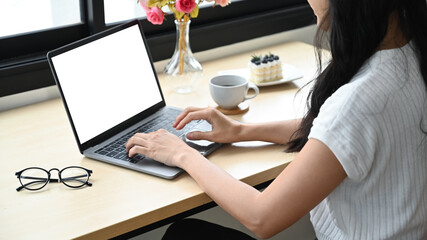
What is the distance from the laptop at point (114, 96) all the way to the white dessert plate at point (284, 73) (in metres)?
0.32

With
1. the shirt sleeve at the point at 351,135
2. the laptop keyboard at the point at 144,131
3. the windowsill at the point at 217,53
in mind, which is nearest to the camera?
the shirt sleeve at the point at 351,135

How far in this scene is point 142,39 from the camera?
5.02 ft

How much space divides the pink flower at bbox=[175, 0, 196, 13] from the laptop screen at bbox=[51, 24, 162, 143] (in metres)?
0.13

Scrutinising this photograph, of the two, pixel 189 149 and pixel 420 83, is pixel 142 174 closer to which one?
pixel 189 149

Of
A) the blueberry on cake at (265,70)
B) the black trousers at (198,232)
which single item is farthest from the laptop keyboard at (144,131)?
the blueberry on cake at (265,70)

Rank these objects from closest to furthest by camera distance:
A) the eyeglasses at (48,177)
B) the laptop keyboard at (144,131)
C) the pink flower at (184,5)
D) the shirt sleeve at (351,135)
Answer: the shirt sleeve at (351,135)
the eyeglasses at (48,177)
the laptop keyboard at (144,131)
the pink flower at (184,5)

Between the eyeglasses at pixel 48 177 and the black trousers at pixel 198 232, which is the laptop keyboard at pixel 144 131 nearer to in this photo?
the eyeglasses at pixel 48 177

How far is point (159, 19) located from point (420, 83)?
2.56 feet

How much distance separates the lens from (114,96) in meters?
1.41

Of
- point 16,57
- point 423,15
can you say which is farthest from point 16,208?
point 423,15

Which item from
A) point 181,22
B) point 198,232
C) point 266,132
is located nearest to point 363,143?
point 266,132

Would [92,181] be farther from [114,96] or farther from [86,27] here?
[86,27]

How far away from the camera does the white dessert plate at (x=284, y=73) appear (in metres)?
1.71

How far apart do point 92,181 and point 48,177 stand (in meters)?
0.10
